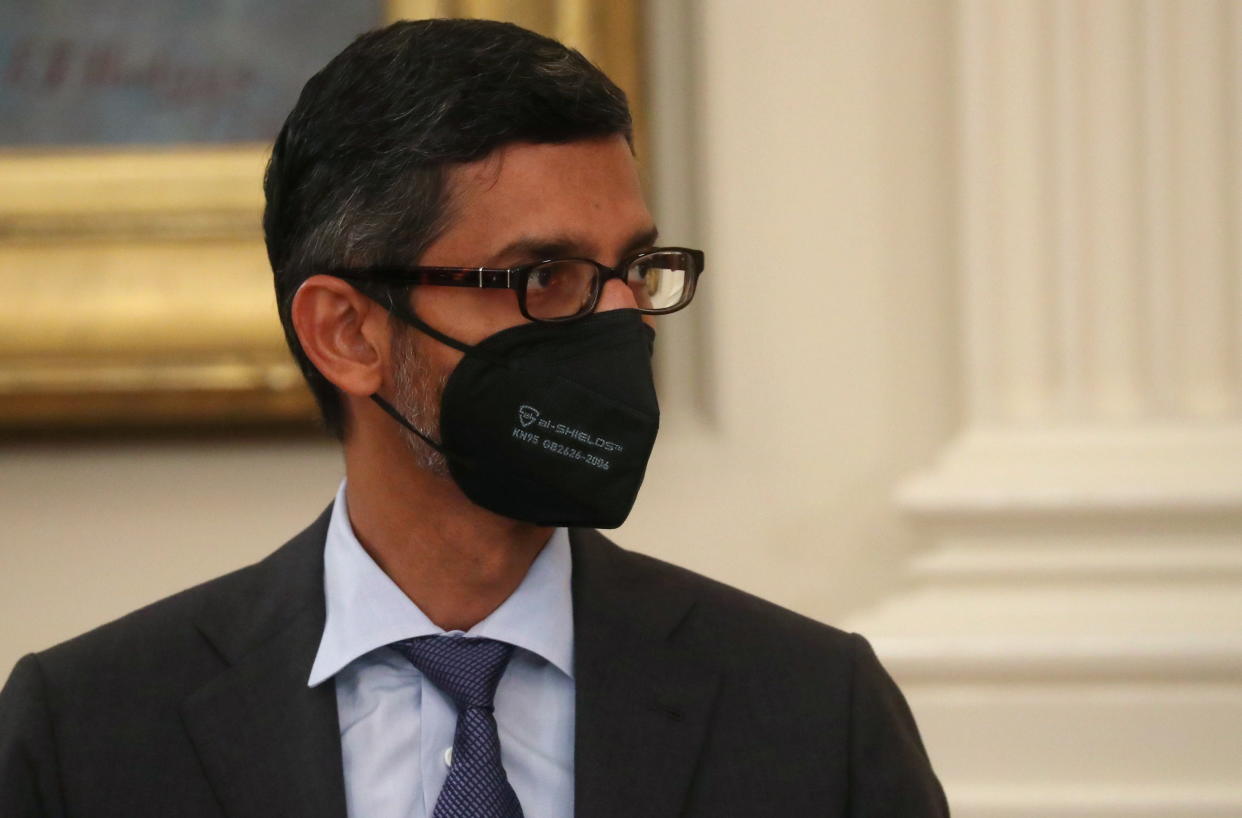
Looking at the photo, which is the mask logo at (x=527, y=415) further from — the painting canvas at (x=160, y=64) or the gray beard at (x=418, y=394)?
the painting canvas at (x=160, y=64)

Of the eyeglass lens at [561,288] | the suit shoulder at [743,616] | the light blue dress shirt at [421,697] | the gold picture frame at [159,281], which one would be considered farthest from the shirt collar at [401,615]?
the gold picture frame at [159,281]

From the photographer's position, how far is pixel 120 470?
2033 millimetres

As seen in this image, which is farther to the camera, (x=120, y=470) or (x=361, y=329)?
(x=120, y=470)

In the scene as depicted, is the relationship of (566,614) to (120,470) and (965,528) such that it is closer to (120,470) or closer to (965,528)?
(965,528)

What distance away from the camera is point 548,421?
138 centimetres

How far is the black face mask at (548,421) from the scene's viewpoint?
137 cm

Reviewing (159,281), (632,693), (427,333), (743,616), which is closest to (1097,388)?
(743,616)

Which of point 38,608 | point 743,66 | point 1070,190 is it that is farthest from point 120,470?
point 1070,190

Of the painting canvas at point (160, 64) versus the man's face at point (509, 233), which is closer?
the man's face at point (509, 233)

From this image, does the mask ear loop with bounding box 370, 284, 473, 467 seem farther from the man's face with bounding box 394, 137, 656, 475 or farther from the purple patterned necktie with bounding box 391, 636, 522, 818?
the purple patterned necktie with bounding box 391, 636, 522, 818

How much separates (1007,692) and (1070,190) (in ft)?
2.11

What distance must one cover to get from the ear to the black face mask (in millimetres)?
97

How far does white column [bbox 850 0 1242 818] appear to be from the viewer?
6.20 ft

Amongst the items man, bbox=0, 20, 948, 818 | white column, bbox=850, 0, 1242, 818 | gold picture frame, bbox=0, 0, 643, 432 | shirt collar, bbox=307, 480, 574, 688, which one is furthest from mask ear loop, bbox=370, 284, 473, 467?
white column, bbox=850, 0, 1242, 818
